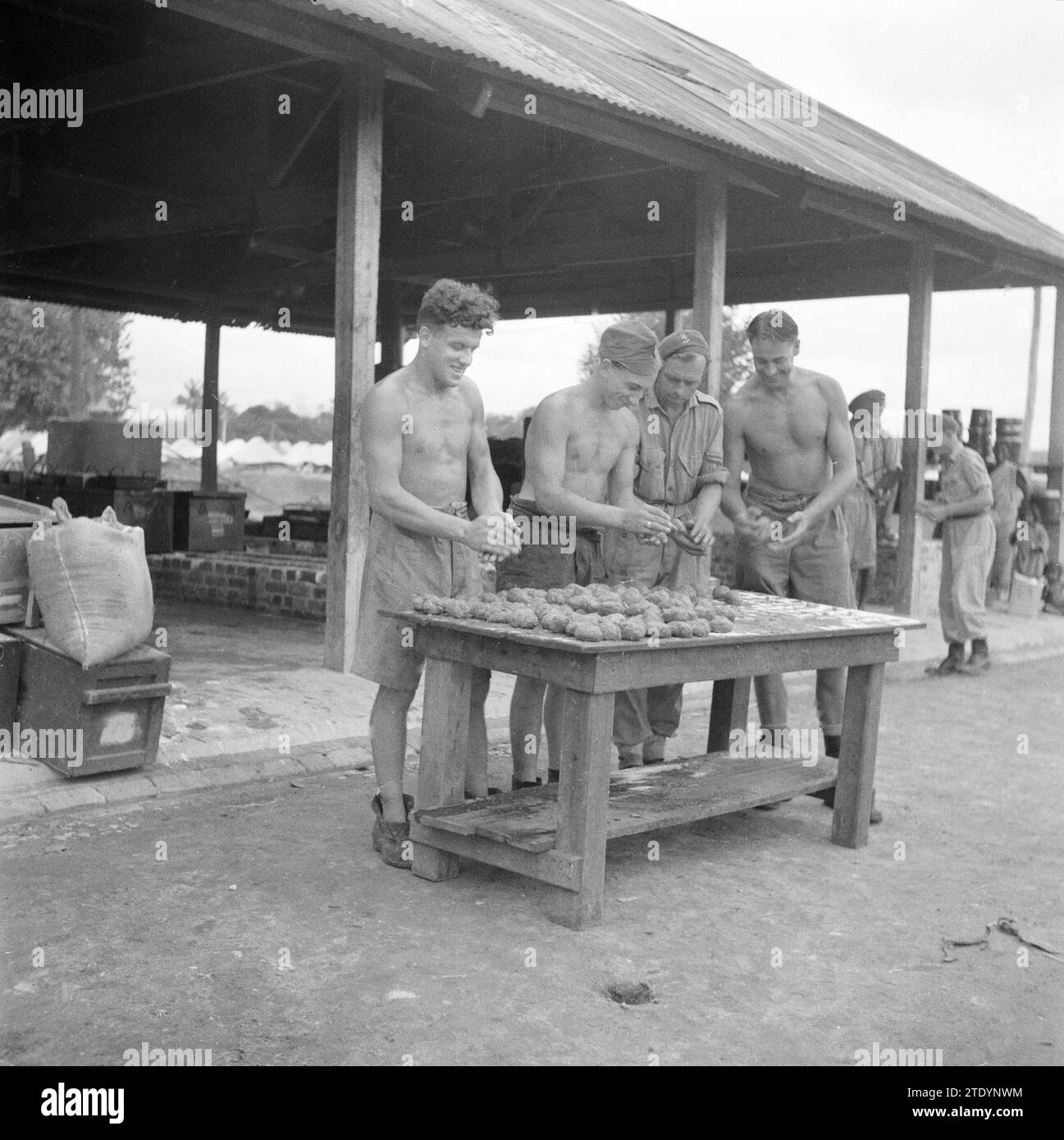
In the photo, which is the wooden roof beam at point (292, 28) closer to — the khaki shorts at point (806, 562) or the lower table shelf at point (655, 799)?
the khaki shorts at point (806, 562)

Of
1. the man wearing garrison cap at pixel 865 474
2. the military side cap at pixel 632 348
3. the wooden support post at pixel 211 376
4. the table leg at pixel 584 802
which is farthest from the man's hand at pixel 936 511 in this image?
the wooden support post at pixel 211 376

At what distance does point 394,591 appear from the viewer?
178 inches

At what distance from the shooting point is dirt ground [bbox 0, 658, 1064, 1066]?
10.1 feet

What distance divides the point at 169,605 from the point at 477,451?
6.54 meters

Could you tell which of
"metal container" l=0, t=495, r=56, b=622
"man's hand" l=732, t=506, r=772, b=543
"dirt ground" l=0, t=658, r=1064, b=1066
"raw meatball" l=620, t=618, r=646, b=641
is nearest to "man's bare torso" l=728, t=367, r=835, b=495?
"man's hand" l=732, t=506, r=772, b=543

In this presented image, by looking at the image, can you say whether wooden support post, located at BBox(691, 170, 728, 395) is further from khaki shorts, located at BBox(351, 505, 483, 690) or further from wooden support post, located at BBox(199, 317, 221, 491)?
wooden support post, located at BBox(199, 317, 221, 491)

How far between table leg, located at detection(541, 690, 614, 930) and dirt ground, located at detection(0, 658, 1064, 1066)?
0.09 m

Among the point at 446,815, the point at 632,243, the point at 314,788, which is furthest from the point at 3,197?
the point at 446,815

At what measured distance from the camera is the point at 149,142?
37.0 feet

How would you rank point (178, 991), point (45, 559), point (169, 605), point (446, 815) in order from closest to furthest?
point (178, 991) < point (446, 815) < point (45, 559) < point (169, 605)

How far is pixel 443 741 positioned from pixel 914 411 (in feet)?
30.3

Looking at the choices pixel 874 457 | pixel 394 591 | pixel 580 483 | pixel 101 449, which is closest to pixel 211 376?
pixel 101 449

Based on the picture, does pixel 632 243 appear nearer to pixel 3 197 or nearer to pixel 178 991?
pixel 3 197

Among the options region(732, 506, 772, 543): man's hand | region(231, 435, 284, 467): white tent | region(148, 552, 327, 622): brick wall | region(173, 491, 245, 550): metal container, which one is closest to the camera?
region(732, 506, 772, 543): man's hand
